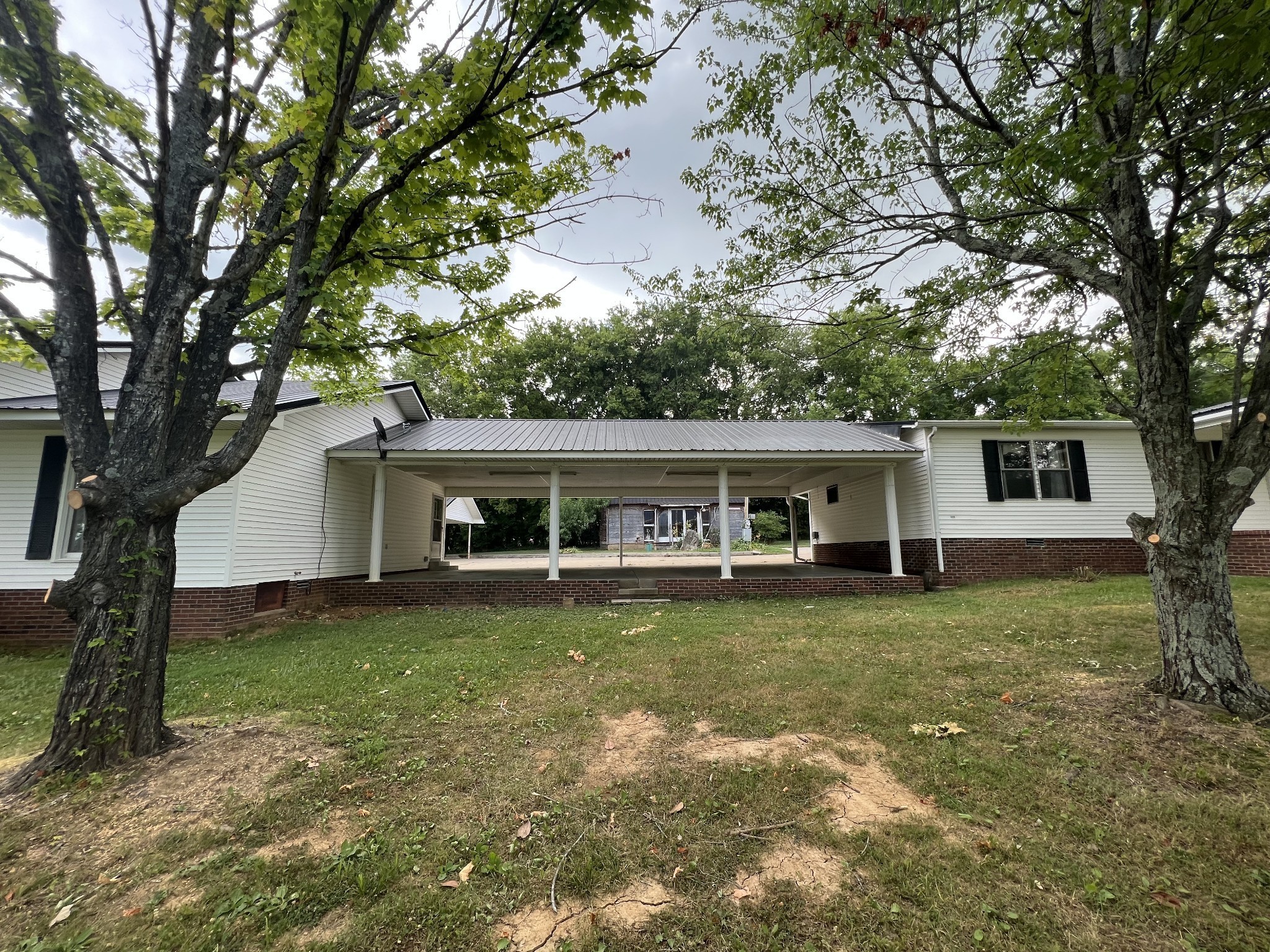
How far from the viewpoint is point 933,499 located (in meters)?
11.8

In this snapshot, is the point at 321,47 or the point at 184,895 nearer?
the point at 184,895

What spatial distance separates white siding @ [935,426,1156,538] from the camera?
464 inches

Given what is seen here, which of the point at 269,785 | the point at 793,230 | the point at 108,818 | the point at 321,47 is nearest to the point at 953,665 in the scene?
the point at 793,230

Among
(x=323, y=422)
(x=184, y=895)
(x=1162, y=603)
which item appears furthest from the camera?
(x=323, y=422)

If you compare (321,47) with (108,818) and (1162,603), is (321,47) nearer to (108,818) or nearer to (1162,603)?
(108,818)

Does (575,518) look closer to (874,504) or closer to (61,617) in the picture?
(874,504)

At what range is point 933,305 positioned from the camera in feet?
18.8

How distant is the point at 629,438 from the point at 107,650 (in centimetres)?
937

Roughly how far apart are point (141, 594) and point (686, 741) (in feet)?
12.1

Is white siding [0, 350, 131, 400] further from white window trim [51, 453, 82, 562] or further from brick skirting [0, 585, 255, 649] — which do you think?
brick skirting [0, 585, 255, 649]

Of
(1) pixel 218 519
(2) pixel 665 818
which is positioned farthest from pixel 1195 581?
(1) pixel 218 519

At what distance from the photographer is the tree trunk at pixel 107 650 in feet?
10.8

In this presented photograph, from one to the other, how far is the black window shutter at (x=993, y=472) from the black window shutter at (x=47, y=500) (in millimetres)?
16383

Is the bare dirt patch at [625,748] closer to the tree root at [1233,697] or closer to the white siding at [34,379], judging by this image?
the tree root at [1233,697]
